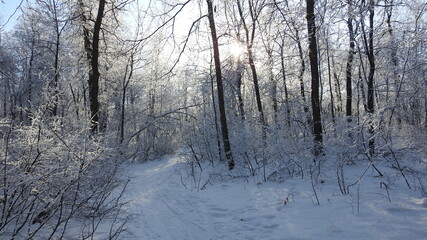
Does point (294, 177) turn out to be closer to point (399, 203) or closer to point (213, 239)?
point (399, 203)

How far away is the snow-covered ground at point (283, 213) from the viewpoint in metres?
4.32

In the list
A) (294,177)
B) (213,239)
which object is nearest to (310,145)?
(294,177)

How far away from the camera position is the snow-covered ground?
14.2 feet

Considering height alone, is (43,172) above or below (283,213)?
above

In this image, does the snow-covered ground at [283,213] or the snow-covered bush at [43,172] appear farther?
the snow-covered ground at [283,213]

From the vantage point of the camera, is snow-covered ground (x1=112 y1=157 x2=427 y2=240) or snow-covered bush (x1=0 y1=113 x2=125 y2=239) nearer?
snow-covered bush (x1=0 y1=113 x2=125 y2=239)

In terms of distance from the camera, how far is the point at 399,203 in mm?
4977

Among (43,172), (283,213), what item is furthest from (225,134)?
(43,172)

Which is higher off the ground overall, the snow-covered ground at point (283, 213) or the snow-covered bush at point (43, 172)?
the snow-covered bush at point (43, 172)

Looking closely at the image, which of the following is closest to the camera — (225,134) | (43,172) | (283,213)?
Result: (43,172)

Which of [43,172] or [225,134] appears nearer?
[43,172]

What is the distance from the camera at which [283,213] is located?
551 cm

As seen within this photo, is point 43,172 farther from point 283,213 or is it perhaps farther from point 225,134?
point 225,134

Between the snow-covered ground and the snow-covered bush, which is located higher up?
the snow-covered bush
